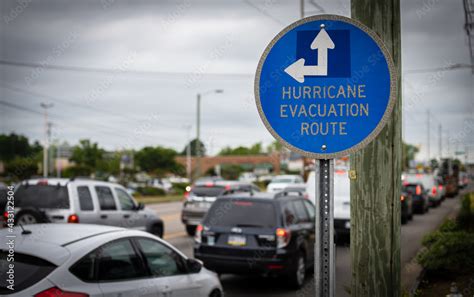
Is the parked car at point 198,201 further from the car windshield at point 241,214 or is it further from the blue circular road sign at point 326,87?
the blue circular road sign at point 326,87

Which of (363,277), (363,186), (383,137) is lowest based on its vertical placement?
(363,277)

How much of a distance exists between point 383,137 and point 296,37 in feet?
4.54

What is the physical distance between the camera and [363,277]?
4.48 m

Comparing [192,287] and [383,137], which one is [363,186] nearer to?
[383,137]

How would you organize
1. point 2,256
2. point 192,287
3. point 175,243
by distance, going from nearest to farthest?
1. point 2,256
2. point 192,287
3. point 175,243

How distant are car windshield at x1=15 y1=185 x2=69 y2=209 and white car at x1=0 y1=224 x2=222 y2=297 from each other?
6.12m

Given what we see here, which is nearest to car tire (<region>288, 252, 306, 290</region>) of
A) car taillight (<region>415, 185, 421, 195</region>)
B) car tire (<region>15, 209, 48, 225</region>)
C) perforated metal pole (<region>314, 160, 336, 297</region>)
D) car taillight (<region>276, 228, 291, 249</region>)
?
car taillight (<region>276, 228, 291, 249</region>)

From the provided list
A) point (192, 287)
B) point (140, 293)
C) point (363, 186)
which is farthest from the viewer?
point (192, 287)

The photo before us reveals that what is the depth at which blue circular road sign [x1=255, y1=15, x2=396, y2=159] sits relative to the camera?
3271 mm

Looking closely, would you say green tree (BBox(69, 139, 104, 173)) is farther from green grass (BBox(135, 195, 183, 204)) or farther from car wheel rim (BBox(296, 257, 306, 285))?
car wheel rim (BBox(296, 257, 306, 285))

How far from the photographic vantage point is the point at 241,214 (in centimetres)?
1062

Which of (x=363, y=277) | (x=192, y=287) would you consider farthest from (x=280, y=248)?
(x=363, y=277)

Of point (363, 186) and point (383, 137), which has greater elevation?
point (383, 137)

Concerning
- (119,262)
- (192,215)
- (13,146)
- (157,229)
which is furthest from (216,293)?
(13,146)
